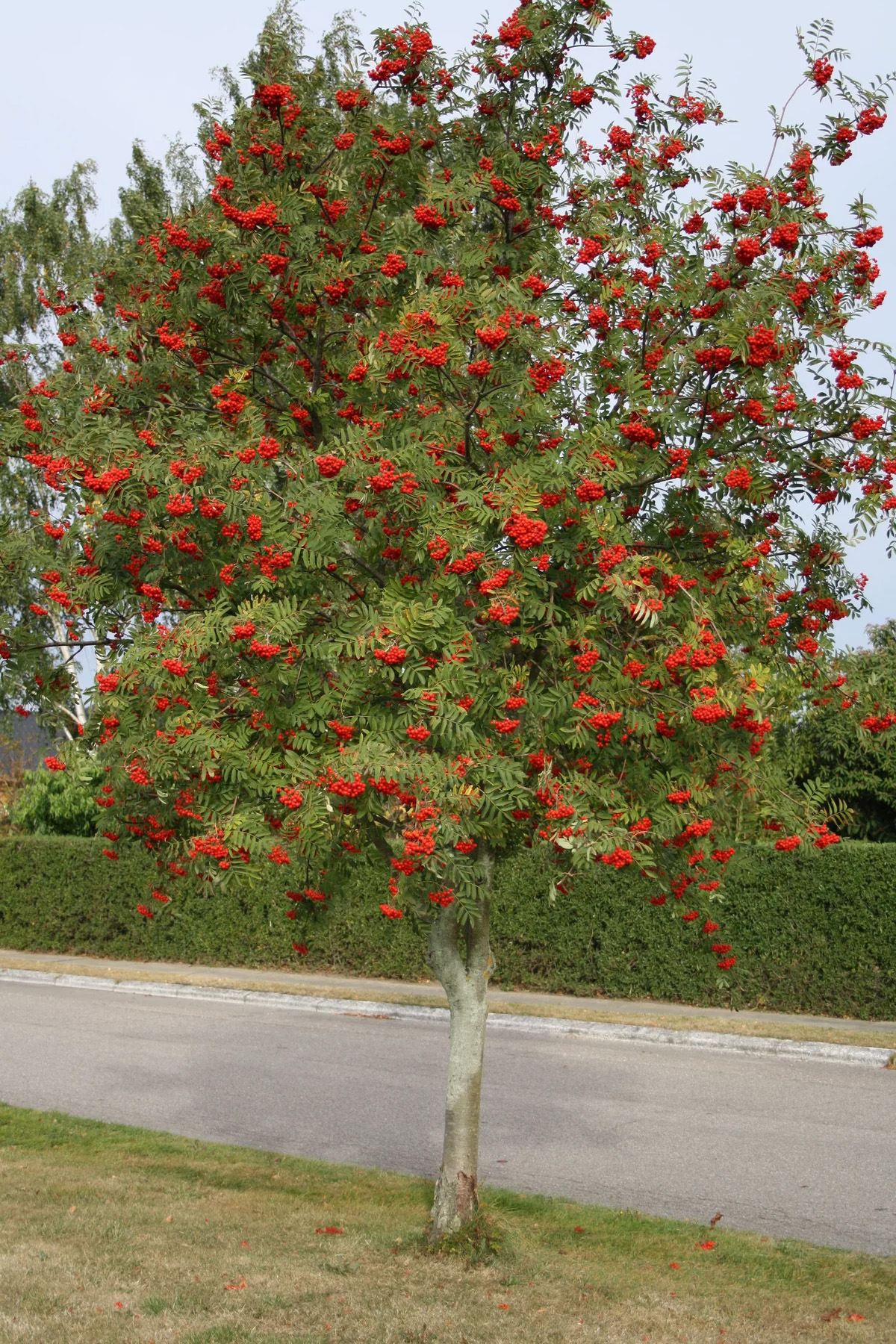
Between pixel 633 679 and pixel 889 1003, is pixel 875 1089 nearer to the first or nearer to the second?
pixel 889 1003

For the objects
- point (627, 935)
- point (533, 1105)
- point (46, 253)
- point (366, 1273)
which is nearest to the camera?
point (366, 1273)

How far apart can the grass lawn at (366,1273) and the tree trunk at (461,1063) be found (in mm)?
261

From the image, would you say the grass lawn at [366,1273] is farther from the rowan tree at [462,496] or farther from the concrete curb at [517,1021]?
the concrete curb at [517,1021]

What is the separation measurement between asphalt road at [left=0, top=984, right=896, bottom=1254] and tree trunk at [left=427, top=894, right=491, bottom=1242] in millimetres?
1712

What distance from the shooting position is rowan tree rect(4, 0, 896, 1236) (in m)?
4.89

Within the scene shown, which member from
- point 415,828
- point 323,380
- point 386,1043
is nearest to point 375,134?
point 323,380

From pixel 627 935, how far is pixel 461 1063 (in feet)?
27.7

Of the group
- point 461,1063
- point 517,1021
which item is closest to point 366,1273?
point 461,1063

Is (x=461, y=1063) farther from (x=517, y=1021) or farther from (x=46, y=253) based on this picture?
(x=46, y=253)

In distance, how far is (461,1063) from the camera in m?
6.21

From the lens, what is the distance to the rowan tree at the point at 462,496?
4.89m

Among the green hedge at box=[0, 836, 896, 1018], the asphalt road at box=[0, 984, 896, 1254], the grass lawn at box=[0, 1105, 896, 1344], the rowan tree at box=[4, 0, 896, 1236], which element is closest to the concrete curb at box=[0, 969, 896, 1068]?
the asphalt road at box=[0, 984, 896, 1254]

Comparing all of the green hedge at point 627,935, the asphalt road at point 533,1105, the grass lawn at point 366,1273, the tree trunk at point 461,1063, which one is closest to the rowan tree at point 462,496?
the tree trunk at point 461,1063

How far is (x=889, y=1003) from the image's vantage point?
43.2ft
